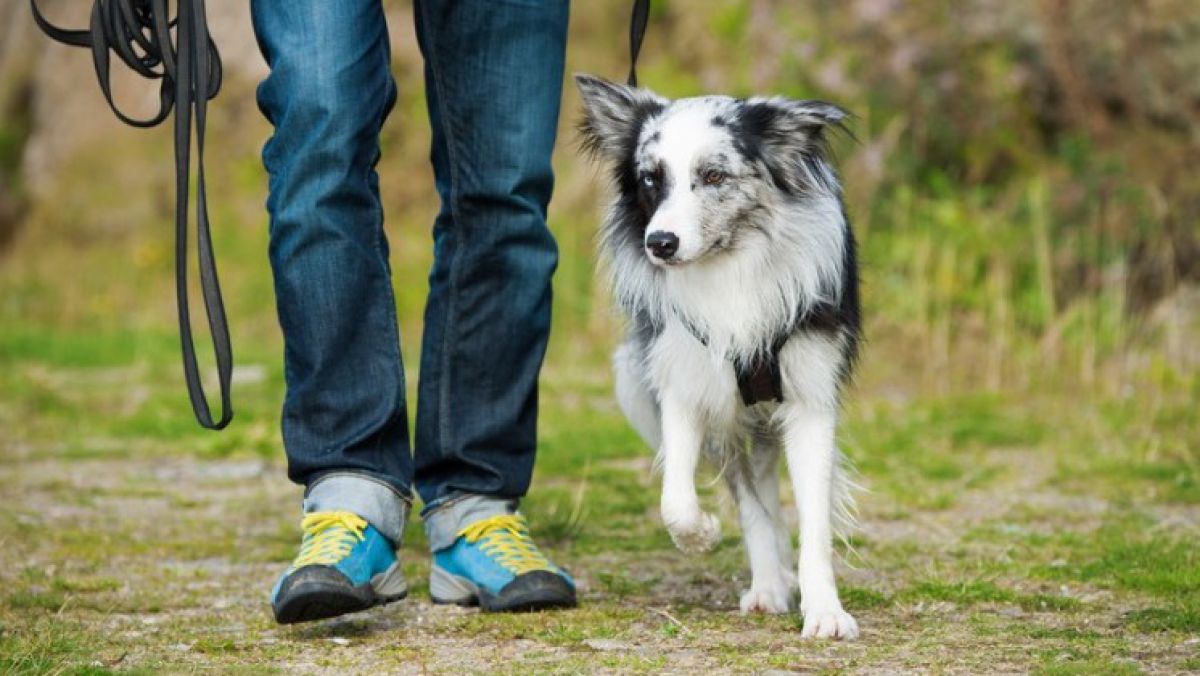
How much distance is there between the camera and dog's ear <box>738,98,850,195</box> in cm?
350

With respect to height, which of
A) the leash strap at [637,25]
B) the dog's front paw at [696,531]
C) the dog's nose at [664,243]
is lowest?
A: the dog's front paw at [696,531]

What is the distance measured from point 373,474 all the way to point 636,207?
0.87 metres

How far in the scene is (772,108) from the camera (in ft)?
11.5

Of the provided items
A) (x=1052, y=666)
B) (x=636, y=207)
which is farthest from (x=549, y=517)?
(x=1052, y=666)

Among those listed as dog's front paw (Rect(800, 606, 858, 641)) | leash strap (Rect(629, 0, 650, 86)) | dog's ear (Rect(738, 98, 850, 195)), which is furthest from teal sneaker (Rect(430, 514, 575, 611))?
leash strap (Rect(629, 0, 650, 86))

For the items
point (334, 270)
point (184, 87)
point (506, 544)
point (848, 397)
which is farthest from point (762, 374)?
point (184, 87)

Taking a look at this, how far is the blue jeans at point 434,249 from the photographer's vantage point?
3.22 meters

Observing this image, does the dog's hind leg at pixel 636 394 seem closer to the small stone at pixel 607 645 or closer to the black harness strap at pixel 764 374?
the black harness strap at pixel 764 374

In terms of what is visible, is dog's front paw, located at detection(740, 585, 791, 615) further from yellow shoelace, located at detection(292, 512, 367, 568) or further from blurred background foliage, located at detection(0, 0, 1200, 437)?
blurred background foliage, located at detection(0, 0, 1200, 437)

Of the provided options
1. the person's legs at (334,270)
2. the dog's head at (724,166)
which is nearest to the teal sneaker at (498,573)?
the person's legs at (334,270)

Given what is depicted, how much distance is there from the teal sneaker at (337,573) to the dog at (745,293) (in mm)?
635

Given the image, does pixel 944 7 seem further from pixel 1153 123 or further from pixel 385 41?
pixel 385 41

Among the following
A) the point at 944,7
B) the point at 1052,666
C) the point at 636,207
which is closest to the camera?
the point at 1052,666

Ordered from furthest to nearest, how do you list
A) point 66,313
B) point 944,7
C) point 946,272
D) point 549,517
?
point 66,313
point 944,7
point 946,272
point 549,517
